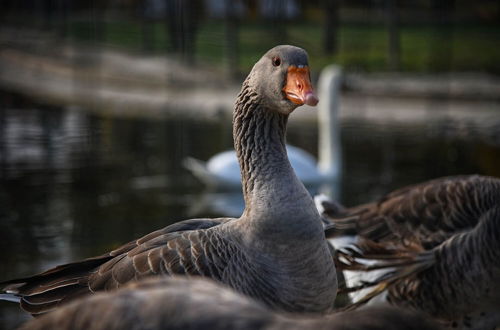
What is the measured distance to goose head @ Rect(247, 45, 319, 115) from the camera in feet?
13.6

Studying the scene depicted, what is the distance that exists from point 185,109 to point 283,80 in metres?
13.5

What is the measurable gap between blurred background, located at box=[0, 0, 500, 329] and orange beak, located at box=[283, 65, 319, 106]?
3743mm

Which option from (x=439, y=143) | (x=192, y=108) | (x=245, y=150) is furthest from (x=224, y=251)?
(x=192, y=108)

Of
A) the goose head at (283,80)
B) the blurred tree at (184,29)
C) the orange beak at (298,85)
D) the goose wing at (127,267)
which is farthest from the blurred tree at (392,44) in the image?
the goose wing at (127,267)

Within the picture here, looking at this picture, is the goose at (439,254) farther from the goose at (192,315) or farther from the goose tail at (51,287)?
the goose at (192,315)

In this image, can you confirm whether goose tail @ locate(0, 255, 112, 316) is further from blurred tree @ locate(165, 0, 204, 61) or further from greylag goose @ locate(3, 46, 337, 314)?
blurred tree @ locate(165, 0, 204, 61)

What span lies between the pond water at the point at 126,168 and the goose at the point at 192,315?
4.36 meters

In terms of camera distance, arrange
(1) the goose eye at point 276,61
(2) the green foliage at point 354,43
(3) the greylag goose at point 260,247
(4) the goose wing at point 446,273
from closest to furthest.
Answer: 1. (3) the greylag goose at point 260,247
2. (1) the goose eye at point 276,61
3. (4) the goose wing at point 446,273
4. (2) the green foliage at point 354,43

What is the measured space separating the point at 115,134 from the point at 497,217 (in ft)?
34.1

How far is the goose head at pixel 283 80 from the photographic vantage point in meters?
4.13

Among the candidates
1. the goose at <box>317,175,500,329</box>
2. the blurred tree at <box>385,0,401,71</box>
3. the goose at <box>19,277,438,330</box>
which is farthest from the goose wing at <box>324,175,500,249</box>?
the blurred tree at <box>385,0,401,71</box>

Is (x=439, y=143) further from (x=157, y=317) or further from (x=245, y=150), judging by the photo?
(x=157, y=317)

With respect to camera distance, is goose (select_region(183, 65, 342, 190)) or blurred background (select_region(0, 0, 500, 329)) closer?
blurred background (select_region(0, 0, 500, 329))

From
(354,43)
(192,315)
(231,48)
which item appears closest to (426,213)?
(192,315)
